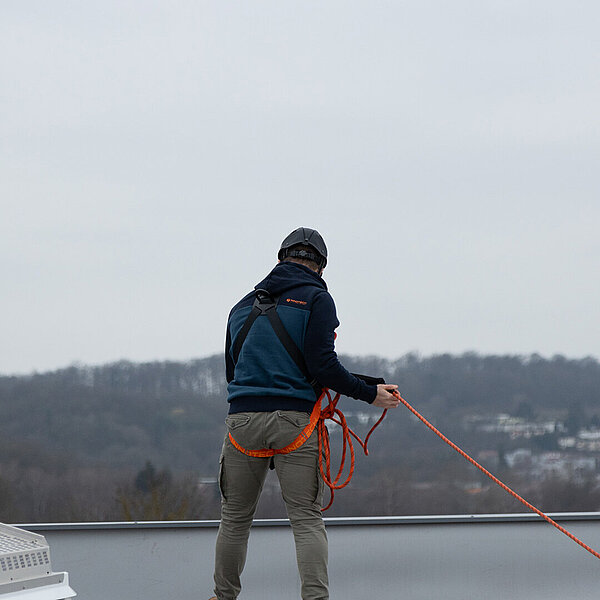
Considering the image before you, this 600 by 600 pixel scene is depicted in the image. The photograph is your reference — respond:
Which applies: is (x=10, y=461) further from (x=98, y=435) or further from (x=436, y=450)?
(x=436, y=450)

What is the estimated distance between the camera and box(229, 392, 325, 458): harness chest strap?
6.46 ft

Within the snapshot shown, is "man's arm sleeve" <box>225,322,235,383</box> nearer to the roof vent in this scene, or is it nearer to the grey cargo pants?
the grey cargo pants

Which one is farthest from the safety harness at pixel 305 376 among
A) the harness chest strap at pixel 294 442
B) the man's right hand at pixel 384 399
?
the man's right hand at pixel 384 399

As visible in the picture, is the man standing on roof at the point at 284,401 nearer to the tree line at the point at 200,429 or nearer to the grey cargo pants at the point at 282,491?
the grey cargo pants at the point at 282,491

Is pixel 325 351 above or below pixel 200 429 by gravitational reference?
above

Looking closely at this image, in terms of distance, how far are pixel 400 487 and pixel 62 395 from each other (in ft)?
5.87

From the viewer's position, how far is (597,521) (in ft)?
9.48

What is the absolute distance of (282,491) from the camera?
6.58ft

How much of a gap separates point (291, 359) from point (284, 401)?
106 mm

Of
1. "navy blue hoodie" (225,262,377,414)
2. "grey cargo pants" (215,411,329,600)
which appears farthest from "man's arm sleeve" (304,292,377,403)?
"grey cargo pants" (215,411,329,600)

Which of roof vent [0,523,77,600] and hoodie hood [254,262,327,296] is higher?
hoodie hood [254,262,327,296]

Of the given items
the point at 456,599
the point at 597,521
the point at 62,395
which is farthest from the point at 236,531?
the point at 62,395

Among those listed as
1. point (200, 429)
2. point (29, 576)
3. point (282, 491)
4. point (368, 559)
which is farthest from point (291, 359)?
point (200, 429)

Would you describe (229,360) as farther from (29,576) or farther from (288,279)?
(29,576)
